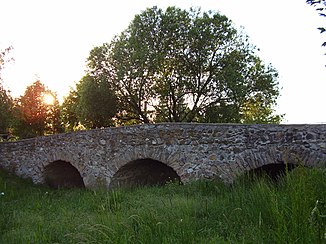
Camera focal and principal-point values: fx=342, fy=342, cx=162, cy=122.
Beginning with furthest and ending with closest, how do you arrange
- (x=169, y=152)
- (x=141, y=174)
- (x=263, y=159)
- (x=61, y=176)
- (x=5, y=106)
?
(x=5, y=106) < (x=61, y=176) < (x=141, y=174) < (x=169, y=152) < (x=263, y=159)

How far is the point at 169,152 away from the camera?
9.70m

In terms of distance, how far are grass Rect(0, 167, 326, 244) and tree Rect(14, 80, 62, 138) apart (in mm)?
18748

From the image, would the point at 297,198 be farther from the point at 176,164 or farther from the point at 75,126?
the point at 75,126

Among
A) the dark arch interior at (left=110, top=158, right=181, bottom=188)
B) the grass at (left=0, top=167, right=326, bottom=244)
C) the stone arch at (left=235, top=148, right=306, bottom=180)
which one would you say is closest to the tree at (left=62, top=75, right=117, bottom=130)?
the dark arch interior at (left=110, top=158, right=181, bottom=188)

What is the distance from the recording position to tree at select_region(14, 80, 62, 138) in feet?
84.9

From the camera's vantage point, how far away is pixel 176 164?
9.59 metres

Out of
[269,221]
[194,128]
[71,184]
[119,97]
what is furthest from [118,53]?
[269,221]

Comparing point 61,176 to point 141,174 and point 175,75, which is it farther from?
point 175,75

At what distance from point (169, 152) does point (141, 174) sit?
239cm

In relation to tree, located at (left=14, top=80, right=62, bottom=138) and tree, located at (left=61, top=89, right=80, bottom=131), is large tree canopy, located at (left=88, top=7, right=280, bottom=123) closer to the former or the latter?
tree, located at (left=61, top=89, right=80, bottom=131)

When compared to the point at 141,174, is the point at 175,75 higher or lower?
higher

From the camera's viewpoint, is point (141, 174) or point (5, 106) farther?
point (5, 106)

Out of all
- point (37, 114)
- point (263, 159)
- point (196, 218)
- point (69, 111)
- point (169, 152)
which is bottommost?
point (196, 218)

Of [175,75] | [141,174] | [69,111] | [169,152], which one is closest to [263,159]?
[169,152]
